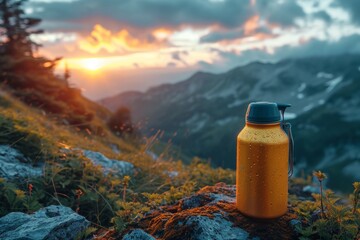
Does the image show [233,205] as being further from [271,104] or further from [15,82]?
[15,82]

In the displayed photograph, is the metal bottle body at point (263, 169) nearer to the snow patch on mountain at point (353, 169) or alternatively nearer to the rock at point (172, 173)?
the rock at point (172, 173)

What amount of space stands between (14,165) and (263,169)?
14.1 feet

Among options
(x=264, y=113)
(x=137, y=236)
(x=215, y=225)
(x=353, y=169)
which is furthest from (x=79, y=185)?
(x=353, y=169)

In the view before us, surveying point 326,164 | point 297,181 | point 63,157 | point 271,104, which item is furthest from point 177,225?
point 326,164

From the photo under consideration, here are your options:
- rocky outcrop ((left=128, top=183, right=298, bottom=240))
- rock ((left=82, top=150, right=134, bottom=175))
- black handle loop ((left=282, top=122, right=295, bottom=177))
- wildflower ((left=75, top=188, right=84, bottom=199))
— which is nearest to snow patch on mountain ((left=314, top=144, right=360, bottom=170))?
rock ((left=82, top=150, right=134, bottom=175))

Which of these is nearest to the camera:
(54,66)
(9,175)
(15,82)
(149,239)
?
(149,239)

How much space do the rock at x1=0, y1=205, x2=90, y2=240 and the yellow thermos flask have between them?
1.87 metres

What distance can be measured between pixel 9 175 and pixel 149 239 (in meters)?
3.36

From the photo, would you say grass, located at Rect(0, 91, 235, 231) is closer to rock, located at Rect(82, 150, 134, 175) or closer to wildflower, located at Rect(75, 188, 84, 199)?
wildflower, located at Rect(75, 188, 84, 199)

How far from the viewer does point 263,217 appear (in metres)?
3.19

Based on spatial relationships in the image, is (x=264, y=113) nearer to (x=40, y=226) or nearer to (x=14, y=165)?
(x=40, y=226)

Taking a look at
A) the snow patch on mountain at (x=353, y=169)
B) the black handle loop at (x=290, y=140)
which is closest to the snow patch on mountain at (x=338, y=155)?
the snow patch on mountain at (x=353, y=169)

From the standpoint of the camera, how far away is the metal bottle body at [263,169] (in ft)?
10.3

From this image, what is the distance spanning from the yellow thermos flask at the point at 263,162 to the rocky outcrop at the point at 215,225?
103 millimetres
